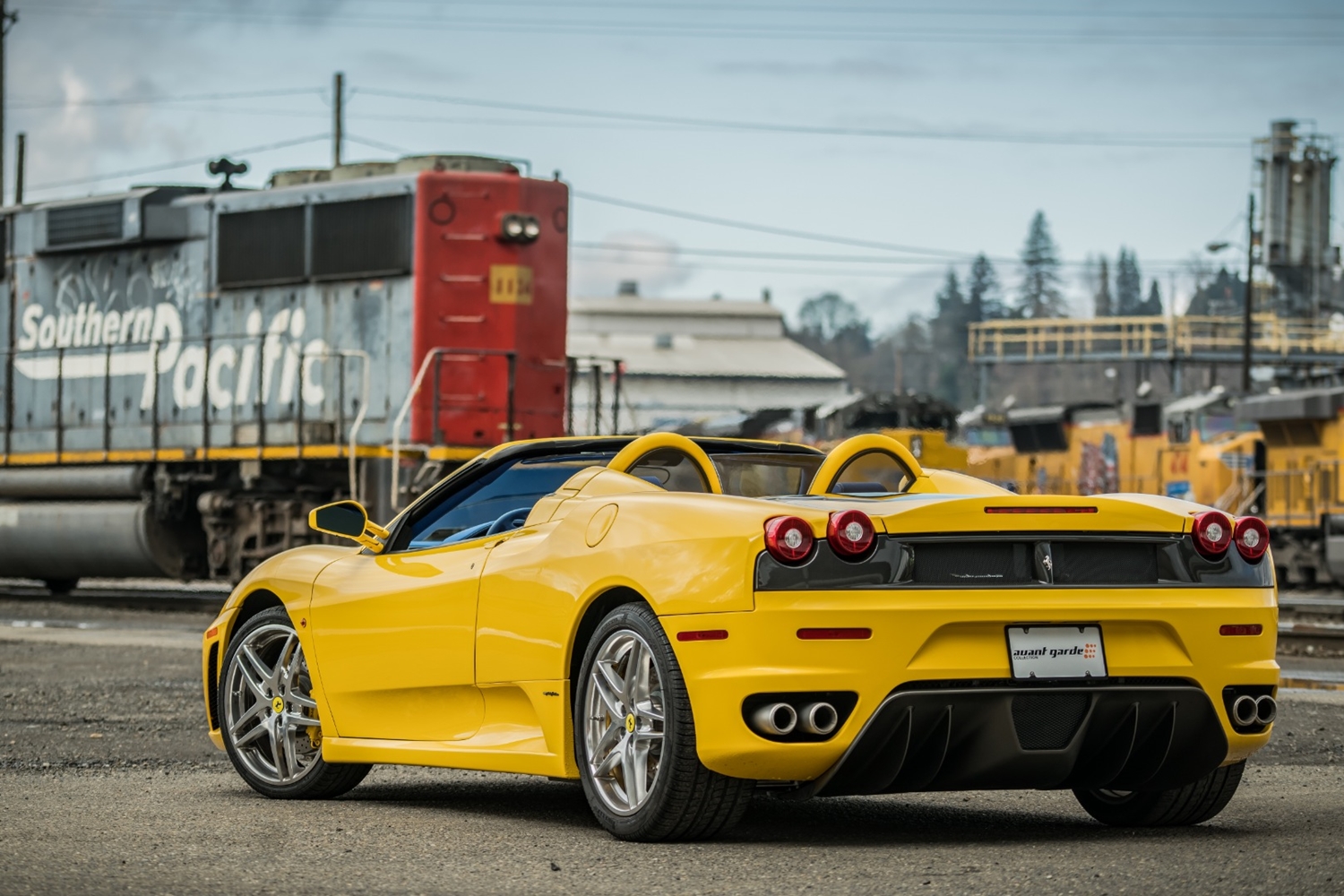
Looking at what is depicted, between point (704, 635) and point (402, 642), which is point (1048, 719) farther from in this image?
point (402, 642)

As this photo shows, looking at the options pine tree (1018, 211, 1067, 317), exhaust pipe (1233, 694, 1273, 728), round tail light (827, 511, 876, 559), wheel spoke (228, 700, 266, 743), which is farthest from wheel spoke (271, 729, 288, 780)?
pine tree (1018, 211, 1067, 317)

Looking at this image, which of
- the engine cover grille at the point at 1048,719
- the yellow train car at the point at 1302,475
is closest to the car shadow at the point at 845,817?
the engine cover grille at the point at 1048,719

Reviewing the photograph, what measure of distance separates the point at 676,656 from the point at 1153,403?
2709 cm

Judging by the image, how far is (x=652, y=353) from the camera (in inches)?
3044

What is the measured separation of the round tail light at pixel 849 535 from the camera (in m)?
4.64

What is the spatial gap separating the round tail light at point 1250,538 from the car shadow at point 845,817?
2.66ft

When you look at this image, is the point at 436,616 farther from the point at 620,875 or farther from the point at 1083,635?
the point at 1083,635

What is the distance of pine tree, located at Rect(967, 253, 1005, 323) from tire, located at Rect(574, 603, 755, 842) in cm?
15759

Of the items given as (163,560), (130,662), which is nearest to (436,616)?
(130,662)

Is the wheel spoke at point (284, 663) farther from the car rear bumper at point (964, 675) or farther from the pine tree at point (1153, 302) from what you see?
the pine tree at point (1153, 302)

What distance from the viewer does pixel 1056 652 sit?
4812 millimetres

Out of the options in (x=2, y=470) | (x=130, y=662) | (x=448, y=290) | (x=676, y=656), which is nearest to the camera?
(x=676, y=656)

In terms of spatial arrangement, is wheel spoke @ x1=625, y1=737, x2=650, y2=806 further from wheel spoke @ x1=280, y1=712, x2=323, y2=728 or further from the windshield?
wheel spoke @ x1=280, y1=712, x2=323, y2=728

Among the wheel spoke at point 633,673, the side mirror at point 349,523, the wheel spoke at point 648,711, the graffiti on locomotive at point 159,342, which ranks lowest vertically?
the wheel spoke at point 648,711
